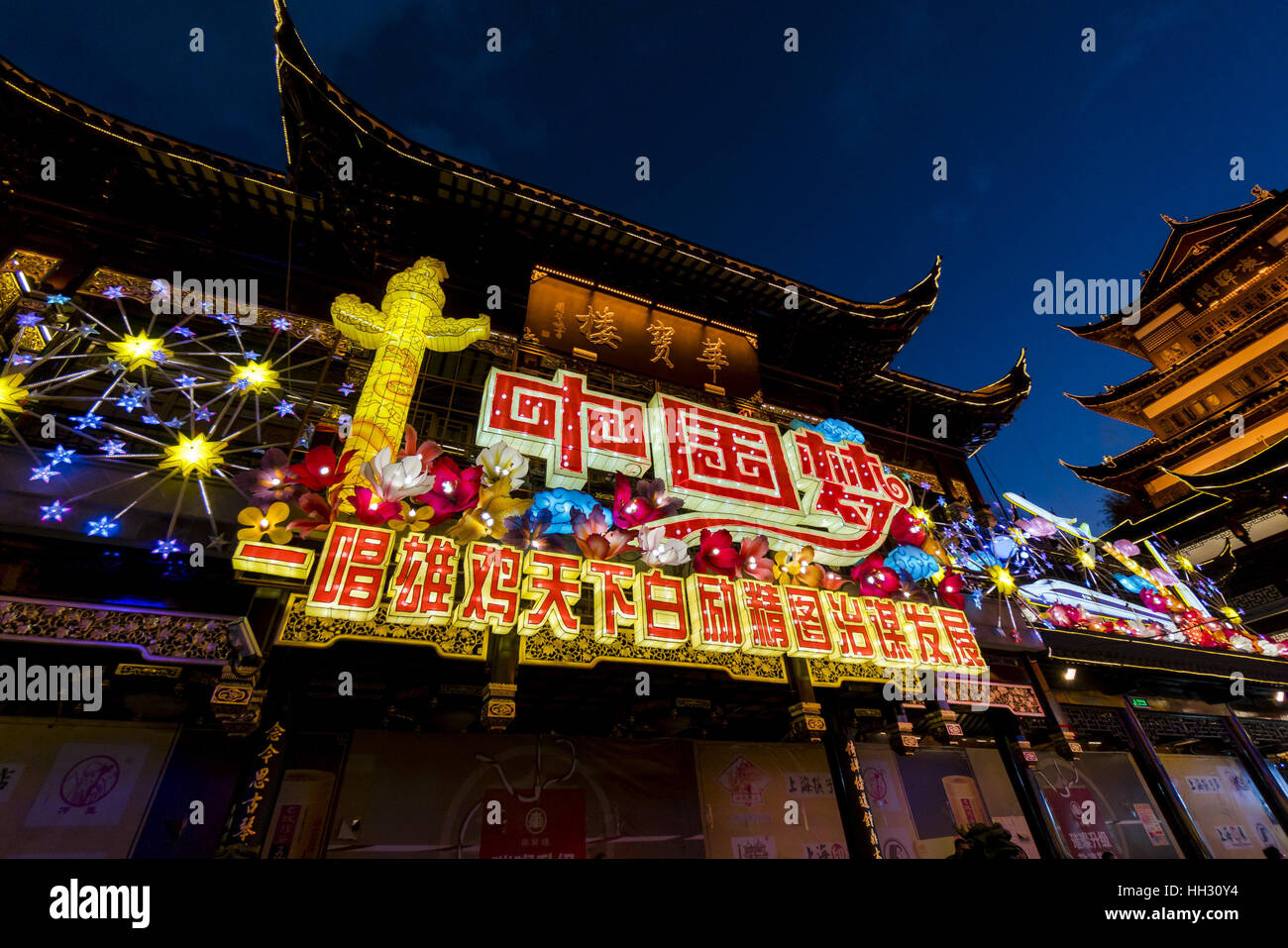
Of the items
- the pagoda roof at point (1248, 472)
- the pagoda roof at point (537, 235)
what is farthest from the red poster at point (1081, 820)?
the pagoda roof at point (1248, 472)

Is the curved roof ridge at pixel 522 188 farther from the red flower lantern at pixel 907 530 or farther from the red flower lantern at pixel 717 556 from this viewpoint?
the red flower lantern at pixel 717 556

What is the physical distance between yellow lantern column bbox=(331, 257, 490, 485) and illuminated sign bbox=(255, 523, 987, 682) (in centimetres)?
174

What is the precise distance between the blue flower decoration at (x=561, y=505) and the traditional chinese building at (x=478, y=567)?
43mm

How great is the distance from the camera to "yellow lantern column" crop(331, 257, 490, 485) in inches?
271

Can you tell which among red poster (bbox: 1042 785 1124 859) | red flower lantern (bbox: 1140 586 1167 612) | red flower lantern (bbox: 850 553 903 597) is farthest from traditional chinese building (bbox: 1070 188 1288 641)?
red flower lantern (bbox: 850 553 903 597)

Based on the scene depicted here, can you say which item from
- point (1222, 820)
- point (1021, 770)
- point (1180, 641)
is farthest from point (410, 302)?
point (1222, 820)

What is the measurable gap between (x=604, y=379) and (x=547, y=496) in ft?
12.6

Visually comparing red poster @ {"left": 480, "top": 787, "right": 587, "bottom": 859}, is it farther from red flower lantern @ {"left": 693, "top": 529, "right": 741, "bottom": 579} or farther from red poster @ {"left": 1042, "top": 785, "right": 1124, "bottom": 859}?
red poster @ {"left": 1042, "top": 785, "right": 1124, "bottom": 859}

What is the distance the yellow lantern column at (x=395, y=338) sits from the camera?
689cm

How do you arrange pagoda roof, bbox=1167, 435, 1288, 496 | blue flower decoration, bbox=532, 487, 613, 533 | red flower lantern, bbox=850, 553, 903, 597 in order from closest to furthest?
blue flower decoration, bbox=532, 487, 613, 533 → red flower lantern, bbox=850, 553, 903, 597 → pagoda roof, bbox=1167, 435, 1288, 496

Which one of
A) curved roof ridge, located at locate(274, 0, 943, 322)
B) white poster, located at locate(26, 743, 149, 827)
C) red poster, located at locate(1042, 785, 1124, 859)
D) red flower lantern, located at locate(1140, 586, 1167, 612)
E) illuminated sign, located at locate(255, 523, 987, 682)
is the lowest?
red poster, located at locate(1042, 785, 1124, 859)

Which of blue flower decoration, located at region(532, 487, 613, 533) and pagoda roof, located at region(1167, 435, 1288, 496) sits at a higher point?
pagoda roof, located at region(1167, 435, 1288, 496)

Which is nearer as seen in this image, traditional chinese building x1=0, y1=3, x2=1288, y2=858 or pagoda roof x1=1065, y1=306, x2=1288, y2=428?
traditional chinese building x1=0, y1=3, x2=1288, y2=858
